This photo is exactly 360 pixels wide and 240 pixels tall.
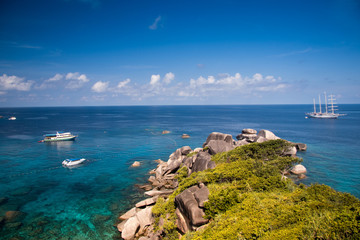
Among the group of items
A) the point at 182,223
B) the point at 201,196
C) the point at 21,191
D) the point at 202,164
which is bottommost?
the point at 21,191

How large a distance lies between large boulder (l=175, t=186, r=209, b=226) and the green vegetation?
0.72 metres

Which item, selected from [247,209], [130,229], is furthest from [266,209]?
[130,229]

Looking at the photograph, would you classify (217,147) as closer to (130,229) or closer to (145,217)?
(145,217)

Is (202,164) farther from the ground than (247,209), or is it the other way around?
(247,209)

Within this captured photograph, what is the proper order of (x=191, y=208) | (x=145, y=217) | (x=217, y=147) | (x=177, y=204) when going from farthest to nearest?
(x=217, y=147)
(x=145, y=217)
(x=177, y=204)
(x=191, y=208)

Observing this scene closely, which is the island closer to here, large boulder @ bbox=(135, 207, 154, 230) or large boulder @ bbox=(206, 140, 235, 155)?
large boulder @ bbox=(135, 207, 154, 230)

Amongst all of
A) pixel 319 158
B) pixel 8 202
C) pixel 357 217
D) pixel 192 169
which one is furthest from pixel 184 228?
pixel 319 158

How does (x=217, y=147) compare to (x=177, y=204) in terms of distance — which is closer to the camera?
(x=177, y=204)

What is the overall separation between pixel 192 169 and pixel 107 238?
1565 centimetres

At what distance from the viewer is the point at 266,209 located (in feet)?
49.4

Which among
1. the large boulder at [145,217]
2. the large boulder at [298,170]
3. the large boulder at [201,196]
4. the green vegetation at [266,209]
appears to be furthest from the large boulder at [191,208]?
the large boulder at [298,170]

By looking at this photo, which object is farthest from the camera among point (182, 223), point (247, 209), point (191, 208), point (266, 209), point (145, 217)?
point (145, 217)

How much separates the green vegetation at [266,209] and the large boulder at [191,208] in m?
0.72

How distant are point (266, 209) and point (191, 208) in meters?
6.27
